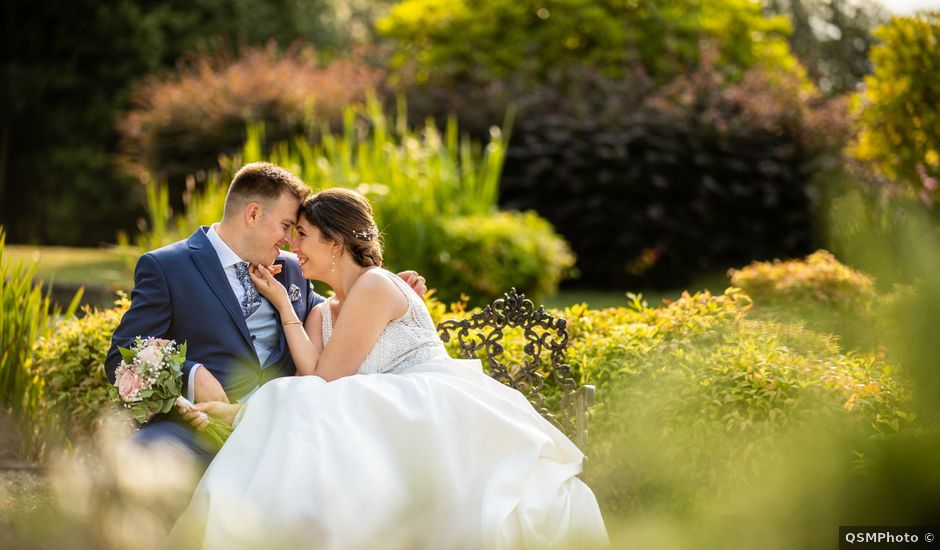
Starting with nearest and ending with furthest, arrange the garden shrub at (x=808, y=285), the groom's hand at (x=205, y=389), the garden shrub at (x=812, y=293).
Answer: the groom's hand at (x=205, y=389) → the garden shrub at (x=812, y=293) → the garden shrub at (x=808, y=285)

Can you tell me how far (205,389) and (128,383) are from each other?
32 centimetres

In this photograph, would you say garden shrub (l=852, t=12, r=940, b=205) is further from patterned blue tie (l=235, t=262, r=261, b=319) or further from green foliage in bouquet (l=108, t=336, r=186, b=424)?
green foliage in bouquet (l=108, t=336, r=186, b=424)

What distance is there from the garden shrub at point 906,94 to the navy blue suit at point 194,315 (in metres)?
7.43

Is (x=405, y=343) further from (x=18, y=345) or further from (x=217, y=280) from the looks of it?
(x=18, y=345)

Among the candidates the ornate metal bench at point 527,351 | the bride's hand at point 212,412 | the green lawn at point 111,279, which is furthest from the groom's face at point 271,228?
the green lawn at point 111,279

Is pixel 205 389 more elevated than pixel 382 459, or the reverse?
pixel 205 389

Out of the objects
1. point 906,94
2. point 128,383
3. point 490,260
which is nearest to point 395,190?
point 490,260

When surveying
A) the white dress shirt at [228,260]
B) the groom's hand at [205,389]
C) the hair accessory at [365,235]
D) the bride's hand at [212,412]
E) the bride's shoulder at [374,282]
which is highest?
the hair accessory at [365,235]

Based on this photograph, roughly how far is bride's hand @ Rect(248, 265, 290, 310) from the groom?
0.07 meters

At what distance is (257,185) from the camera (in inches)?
152

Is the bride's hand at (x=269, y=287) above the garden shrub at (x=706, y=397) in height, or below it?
above

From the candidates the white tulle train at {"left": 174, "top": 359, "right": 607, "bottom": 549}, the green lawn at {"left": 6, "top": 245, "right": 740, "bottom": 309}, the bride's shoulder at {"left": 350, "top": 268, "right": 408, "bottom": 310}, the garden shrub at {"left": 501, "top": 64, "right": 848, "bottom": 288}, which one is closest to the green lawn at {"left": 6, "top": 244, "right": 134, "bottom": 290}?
the green lawn at {"left": 6, "top": 245, "right": 740, "bottom": 309}

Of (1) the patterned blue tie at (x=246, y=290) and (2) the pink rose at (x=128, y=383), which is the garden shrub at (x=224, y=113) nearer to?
(1) the patterned blue tie at (x=246, y=290)

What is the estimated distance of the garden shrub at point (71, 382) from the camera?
4.78 m
